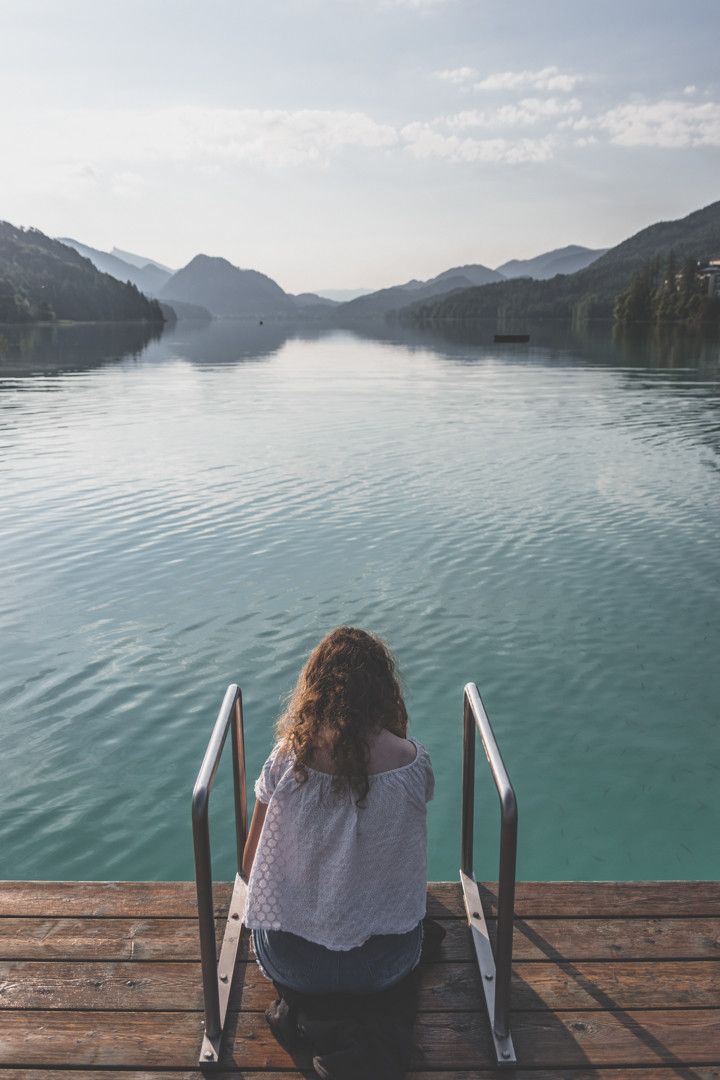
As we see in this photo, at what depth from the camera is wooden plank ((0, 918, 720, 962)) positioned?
418cm

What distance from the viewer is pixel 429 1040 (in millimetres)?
3664

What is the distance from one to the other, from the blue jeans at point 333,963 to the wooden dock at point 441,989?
36 cm

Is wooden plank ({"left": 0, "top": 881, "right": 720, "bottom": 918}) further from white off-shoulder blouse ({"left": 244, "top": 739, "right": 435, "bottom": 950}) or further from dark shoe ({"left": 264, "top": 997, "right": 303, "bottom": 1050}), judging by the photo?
white off-shoulder blouse ({"left": 244, "top": 739, "right": 435, "bottom": 950})

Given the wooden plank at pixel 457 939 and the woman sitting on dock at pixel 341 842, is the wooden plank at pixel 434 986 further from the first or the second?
the woman sitting on dock at pixel 341 842

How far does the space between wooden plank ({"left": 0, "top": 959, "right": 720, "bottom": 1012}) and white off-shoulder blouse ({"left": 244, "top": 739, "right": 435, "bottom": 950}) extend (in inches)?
27.6

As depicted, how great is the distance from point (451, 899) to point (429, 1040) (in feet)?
3.63

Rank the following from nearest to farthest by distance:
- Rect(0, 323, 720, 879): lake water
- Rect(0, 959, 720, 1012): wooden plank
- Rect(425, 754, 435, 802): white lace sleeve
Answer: Rect(425, 754, 435, 802): white lace sleeve → Rect(0, 959, 720, 1012): wooden plank → Rect(0, 323, 720, 879): lake water

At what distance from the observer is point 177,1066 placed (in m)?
3.55

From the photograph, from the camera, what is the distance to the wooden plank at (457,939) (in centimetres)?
418

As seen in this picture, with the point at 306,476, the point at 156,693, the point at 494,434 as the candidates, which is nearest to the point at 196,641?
the point at 156,693

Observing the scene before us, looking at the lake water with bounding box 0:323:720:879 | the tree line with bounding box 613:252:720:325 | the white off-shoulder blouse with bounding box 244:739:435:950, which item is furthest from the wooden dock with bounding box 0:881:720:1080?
the tree line with bounding box 613:252:720:325

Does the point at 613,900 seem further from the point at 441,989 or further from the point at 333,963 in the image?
the point at 333,963

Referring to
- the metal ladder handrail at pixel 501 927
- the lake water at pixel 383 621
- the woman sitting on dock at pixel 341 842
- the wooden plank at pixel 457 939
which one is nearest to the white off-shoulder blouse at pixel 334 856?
the woman sitting on dock at pixel 341 842

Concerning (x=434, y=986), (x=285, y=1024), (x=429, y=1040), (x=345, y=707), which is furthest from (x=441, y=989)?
(x=345, y=707)
